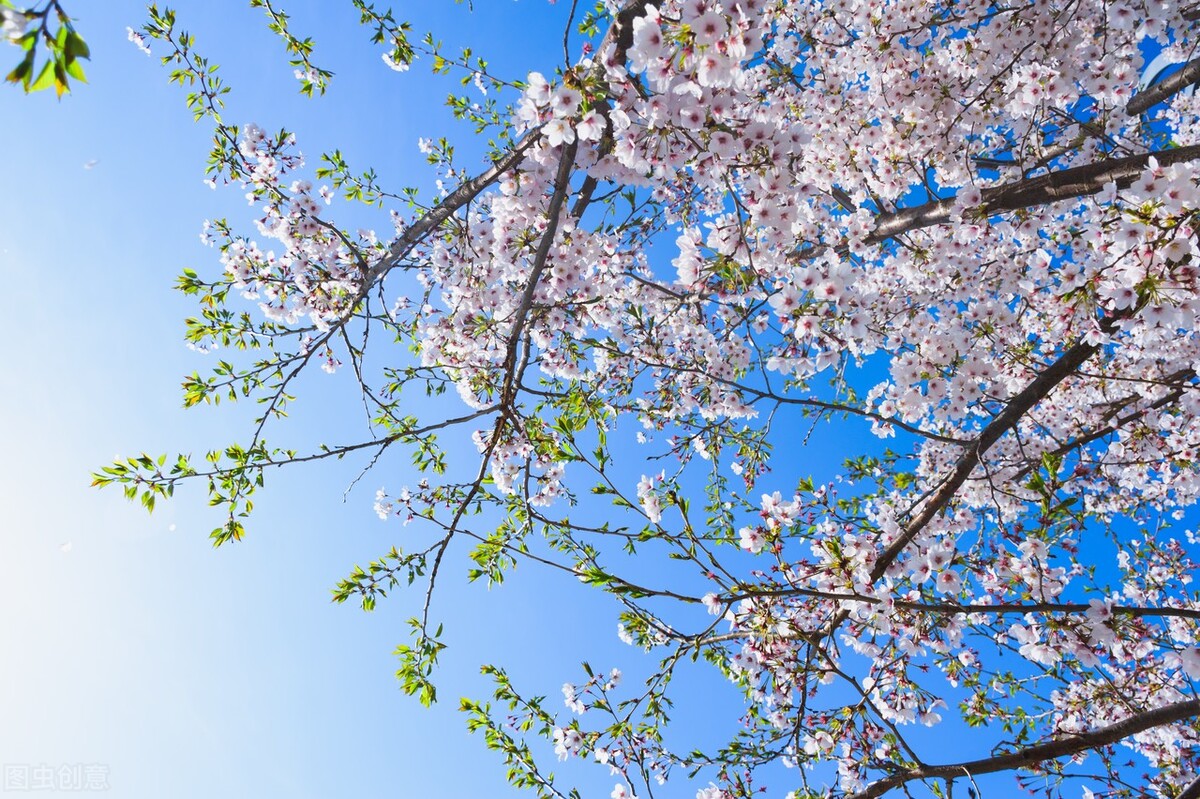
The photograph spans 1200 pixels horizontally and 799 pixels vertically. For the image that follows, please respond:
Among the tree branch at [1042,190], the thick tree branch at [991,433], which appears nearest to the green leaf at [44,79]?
the thick tree branch at [991,433]

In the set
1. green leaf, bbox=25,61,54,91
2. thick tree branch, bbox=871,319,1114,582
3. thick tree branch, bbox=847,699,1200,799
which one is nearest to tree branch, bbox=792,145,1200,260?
thick tree branch, bbox=871,319,1114,582

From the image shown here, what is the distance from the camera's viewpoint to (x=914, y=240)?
261 inches

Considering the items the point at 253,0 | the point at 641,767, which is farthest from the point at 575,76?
the point at 641,767

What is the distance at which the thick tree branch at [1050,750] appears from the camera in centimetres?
283

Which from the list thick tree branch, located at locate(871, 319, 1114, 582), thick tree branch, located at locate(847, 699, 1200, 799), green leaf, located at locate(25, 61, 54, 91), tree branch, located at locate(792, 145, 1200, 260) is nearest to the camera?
green leaf, located at locate(25, 61, 54, 91)

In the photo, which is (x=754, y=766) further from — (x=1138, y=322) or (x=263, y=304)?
(x=263, y=304)

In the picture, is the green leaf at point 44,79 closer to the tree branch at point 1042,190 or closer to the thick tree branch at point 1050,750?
the thick tree branch at point 1050,750

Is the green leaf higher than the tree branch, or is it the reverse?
the tree branch

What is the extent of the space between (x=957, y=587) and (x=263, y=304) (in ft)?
19.3

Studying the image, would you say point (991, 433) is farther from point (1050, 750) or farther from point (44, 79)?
point (44, 79)

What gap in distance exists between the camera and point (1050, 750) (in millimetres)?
2887

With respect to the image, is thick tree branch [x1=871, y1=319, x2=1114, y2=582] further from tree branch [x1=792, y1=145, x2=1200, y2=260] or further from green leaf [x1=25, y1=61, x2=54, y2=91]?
green leaf [x1=25, y1=61, x2=54, y2=91]

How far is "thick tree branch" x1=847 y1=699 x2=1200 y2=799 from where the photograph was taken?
283 centimetres

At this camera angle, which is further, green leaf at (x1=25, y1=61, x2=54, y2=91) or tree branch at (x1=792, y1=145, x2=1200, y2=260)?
tree branch at (x1=792, y1=145, x2=1200, y2=260)
